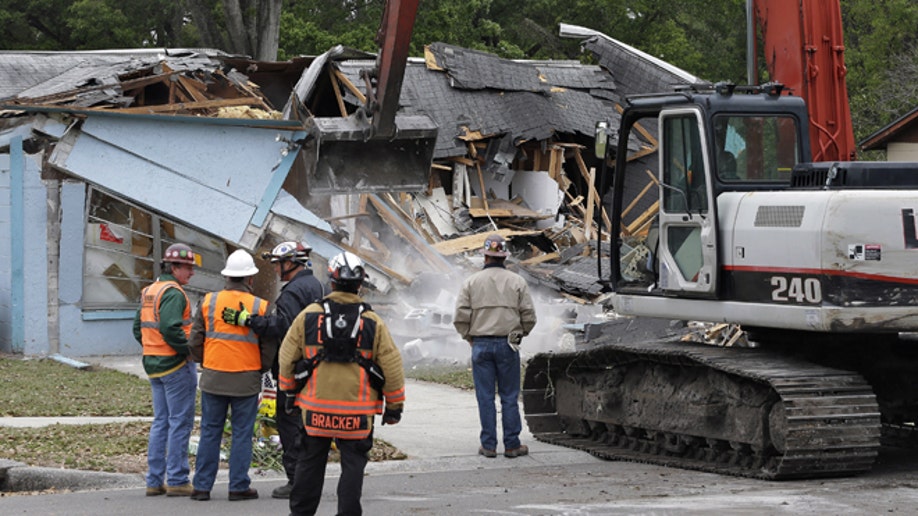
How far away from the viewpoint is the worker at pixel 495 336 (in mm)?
11812

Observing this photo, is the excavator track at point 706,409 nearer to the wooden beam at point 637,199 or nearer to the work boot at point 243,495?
the work boot at point 243,495

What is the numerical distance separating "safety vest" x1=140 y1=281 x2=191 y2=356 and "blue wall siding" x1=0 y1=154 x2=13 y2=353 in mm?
10077

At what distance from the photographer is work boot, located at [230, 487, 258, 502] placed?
9633 mm

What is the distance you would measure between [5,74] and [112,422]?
1160 cm

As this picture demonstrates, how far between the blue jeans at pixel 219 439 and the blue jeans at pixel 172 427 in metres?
0.23

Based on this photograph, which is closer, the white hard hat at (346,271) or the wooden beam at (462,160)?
the white hard hat at (346,271)

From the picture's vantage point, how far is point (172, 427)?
9859mm

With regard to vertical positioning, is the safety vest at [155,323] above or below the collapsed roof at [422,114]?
below

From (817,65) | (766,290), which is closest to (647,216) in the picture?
(817,65)

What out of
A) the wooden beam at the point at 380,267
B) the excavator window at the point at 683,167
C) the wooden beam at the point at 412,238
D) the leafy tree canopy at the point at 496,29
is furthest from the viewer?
the leafy tree canopy at the point at 496,29

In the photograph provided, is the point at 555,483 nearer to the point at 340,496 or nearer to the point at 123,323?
the point at 340,496

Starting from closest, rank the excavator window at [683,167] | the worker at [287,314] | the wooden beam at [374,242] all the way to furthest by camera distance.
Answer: the worker at [287,314] < the excavator window at [683,167] < the wooden beam at [374,242]

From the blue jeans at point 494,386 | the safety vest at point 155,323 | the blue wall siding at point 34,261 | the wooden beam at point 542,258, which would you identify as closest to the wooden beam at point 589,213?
the wooden beam at point 542,258

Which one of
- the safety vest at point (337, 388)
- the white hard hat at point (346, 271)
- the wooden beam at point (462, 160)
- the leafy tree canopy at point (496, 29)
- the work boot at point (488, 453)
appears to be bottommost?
the work boot at point (488, 453)
